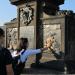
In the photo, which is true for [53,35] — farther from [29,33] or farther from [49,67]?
[29,33]

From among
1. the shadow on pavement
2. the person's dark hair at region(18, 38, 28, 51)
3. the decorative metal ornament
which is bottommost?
the shadow on pavement

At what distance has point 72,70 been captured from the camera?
1394 cm

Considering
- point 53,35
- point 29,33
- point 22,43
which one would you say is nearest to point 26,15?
point 29,33

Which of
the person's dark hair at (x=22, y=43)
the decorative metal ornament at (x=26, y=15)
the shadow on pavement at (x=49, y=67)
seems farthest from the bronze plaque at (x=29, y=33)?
the person's dark hair at (x=22, y=43)

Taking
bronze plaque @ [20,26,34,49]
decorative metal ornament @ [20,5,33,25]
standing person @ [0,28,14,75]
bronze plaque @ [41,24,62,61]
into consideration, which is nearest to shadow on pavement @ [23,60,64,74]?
bronze plaque @ [41,24,62,61]

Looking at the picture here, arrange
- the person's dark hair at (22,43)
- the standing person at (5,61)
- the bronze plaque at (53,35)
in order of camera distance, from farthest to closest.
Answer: the bronze plaque at (53,35) → the person's dark hair at (22,43) → the standing person at (5,61)

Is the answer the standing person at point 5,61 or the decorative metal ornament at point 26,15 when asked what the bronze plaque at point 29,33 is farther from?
the standing person at point 5,61

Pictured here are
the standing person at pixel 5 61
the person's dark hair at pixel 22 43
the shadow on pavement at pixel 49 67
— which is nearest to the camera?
the standing person at pixel 5 61

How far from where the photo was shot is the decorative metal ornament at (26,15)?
16.6 metres

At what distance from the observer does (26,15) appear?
16859 mm

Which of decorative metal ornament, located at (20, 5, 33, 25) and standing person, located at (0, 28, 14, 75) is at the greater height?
decorative metal ornament, located at (20, 5, 33, 25)

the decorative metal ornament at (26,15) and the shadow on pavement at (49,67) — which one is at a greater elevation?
the decorative metal ornament at (26,15)

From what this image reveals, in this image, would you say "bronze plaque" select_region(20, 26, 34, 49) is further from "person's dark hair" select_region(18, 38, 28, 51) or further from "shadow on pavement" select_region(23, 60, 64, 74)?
"person's dark hair" select_region(18, 38, 28, 51)

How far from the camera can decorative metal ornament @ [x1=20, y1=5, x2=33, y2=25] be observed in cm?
1659
